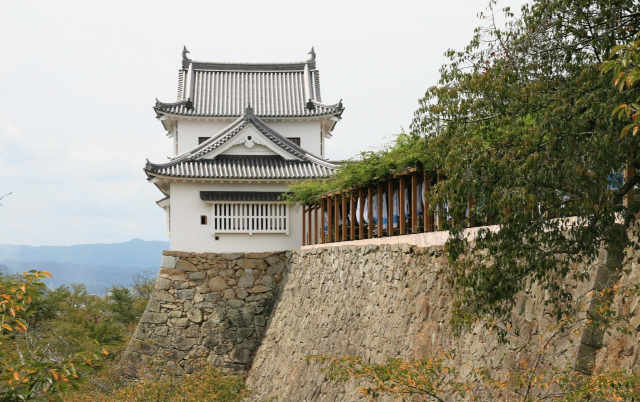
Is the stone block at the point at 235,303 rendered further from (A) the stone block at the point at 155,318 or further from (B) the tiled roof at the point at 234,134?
(B) the tiled roof at the point at 234,134

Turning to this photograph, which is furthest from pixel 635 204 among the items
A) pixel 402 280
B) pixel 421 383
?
pixel 402 280

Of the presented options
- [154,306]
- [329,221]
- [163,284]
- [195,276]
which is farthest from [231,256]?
[329,221]

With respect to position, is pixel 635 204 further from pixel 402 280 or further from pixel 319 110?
pixel 319 110

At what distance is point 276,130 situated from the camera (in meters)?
23.6

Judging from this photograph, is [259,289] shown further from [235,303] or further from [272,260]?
[272,260]

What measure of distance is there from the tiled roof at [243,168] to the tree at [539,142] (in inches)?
549

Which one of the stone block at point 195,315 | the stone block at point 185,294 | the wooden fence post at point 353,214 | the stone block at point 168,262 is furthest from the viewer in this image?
the stone block at point 168,262

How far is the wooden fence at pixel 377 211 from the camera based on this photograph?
1079 cm

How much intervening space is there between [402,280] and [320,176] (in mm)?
9969

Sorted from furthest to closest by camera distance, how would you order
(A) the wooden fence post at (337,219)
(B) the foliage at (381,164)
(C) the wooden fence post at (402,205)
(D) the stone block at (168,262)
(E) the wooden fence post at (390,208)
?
1. (D) the stone block at (168,262)
2. (A) the wooden fence post at (337,219)
3. (E) the wooden fence post at (390,208)
4. (C) the wooden fence post at (402,205)
5. (B) the foliage at (381,164)

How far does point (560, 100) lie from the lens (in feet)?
15.0

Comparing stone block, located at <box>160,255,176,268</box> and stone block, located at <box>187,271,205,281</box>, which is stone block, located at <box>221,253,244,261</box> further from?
stone block, located at <box>160,255,176,268</box>

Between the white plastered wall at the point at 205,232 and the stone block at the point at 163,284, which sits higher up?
the white plastered wall at the point at 205,232

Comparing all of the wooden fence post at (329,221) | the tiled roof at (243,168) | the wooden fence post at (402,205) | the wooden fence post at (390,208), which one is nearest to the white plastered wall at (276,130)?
the tiled roof at (243,168)
